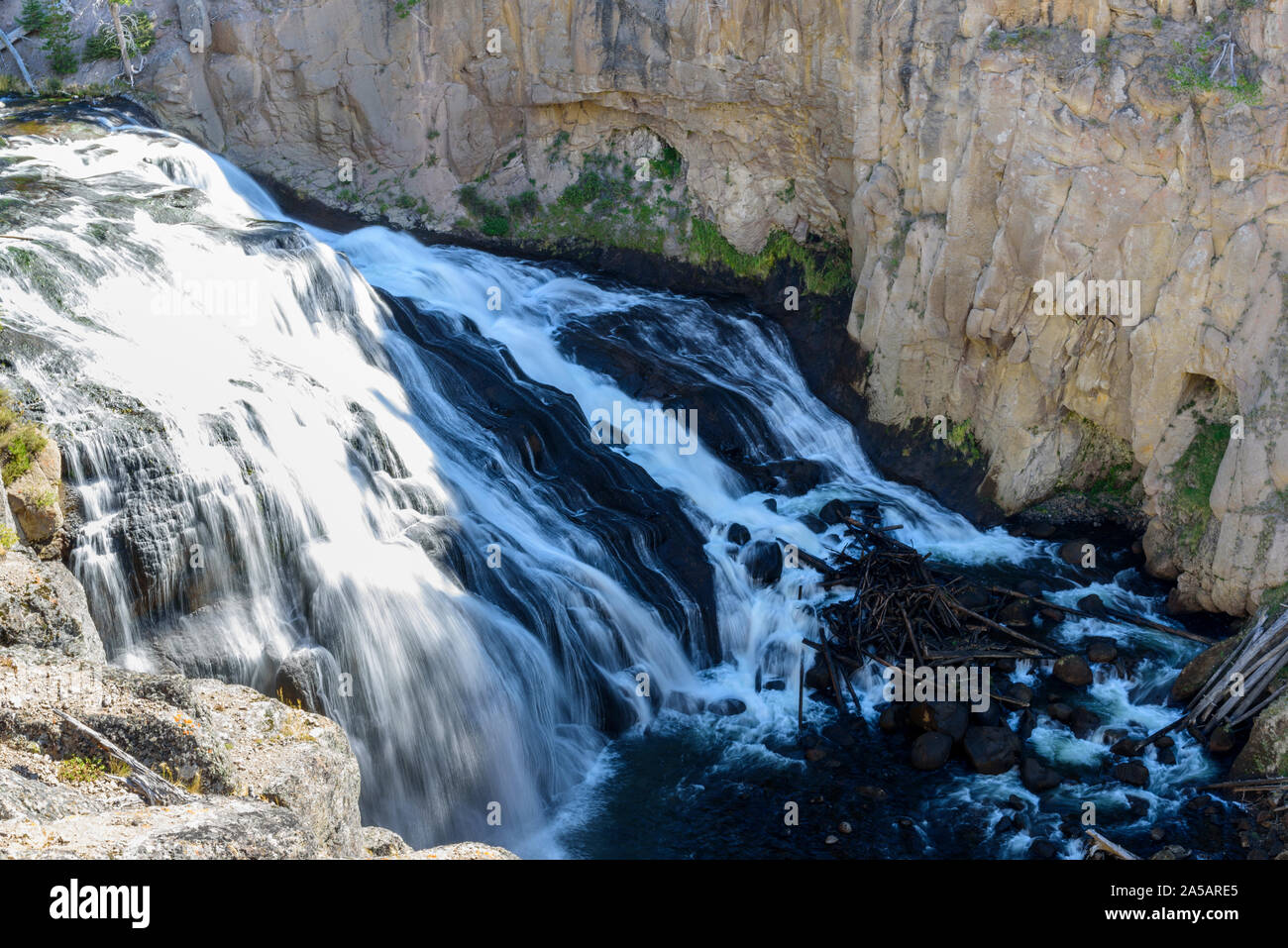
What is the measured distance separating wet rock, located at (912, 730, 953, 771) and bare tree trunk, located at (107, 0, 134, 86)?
1875 centimetres

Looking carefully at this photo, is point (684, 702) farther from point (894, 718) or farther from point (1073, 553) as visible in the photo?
point (1073, 553)

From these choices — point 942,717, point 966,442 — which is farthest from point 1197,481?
point 942,717

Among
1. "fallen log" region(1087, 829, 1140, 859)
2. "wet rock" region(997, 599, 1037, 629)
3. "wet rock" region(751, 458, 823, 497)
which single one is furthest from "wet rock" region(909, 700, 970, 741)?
"wet rock" region(751, 458, 823, 497)

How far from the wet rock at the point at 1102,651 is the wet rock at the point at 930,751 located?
106 inches

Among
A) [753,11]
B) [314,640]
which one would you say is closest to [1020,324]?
[753,11]

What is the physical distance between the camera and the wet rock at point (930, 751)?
12805 mm

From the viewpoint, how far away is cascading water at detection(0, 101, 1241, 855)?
11859mm

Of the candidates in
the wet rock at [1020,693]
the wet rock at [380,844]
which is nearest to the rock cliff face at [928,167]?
the wet rock at [1020,693]

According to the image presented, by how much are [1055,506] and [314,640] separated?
11.2 metres

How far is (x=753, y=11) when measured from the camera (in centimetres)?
1978

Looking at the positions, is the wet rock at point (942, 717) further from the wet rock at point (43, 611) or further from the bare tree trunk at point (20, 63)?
the bare tree trunk at point (20, 63)

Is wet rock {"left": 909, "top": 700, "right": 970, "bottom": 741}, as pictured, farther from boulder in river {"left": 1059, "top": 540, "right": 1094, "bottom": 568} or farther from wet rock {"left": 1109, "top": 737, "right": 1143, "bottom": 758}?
boulder in river {"left": 1059, "top": 540, "right": 1094, "bottom": 568}

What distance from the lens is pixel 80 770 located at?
23.5 ft
